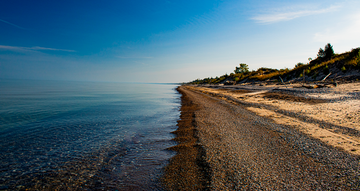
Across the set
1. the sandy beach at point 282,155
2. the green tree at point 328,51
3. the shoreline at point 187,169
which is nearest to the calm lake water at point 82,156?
the shoreline at point 187,169

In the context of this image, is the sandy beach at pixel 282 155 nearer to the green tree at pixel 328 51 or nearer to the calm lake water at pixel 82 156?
the calm lake water at pixel 82 156

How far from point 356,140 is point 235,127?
Result: 3696 mm

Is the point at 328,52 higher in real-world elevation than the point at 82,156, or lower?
higher

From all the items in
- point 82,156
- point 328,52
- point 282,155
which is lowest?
point 82,156

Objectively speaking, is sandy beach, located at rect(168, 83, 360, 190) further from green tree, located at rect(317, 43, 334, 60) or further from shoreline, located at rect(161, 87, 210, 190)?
green tree, located at rect(317, 43, 334, 60)

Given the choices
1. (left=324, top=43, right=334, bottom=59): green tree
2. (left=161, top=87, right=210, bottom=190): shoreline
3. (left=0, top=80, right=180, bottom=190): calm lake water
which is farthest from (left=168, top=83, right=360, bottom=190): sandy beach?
(left=324, top=43, right=334, bottom=59): green tree

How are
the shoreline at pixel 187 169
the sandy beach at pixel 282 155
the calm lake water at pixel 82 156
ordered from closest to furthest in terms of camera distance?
the sandy beach at pixel 282 155 < the shoreline at pixel 187 169 < the calm lake water at pixel 82 156

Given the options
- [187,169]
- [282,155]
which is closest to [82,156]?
[187,169]

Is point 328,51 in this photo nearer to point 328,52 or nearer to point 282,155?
point 328,52

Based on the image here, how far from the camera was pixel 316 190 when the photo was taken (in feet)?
8.63

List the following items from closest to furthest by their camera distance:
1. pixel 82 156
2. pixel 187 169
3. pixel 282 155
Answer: pixel 187 169 < pixel 282 155 < pixel 82 156

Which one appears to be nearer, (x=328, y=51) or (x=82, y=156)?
(x=82, y=156)

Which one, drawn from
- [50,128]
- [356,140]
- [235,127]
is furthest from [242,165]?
[50,128]

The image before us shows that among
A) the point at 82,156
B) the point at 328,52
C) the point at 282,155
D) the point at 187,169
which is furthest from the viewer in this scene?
the point at 328,52
